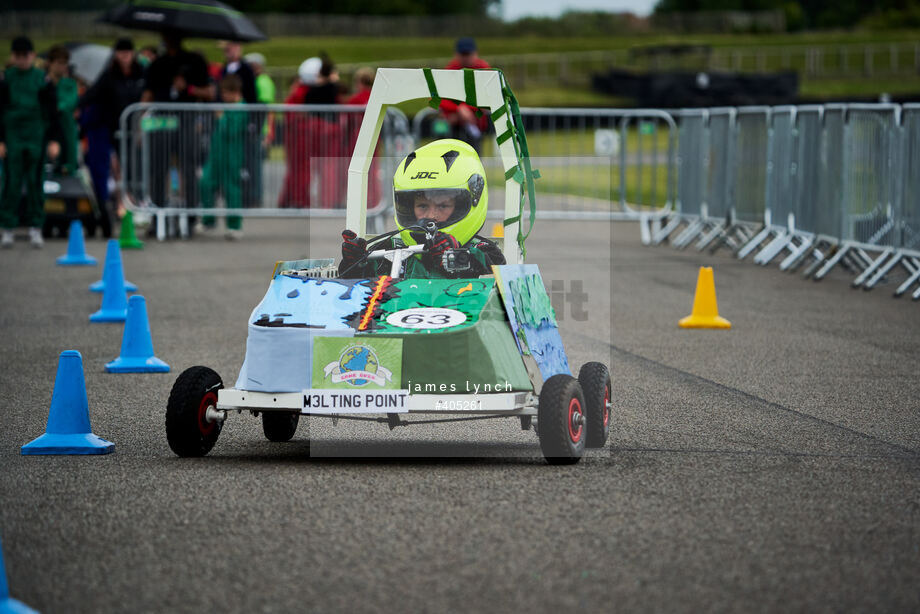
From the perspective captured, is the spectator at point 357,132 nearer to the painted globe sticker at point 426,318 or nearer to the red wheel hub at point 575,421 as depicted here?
the painted globe sticker at point 426,318

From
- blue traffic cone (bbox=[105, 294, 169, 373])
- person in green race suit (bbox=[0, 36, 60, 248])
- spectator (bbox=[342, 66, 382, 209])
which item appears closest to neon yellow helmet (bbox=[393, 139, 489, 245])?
blue traffic cone (bbox=[105, 294, 169, 373])

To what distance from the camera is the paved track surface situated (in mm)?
4617

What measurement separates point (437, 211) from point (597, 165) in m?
25.5

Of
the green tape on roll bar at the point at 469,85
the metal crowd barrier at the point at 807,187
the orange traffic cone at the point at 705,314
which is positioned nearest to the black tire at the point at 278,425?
the green tape on roll bar at the point at 469,85

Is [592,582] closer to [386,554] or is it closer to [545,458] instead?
[386,554]

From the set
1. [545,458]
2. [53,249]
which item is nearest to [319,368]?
[545,458]

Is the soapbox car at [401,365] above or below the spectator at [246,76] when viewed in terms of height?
below

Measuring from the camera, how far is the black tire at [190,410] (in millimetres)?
6465

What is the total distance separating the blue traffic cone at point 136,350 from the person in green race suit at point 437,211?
241 cm

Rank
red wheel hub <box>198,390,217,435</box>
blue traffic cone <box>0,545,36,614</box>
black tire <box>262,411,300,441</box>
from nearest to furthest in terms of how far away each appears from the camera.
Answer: blue traffic cone <box>0,545,36,614</box>
red wheel hub <box>198,390,217,435</box>
black tire <box>262,411,300,441</box>

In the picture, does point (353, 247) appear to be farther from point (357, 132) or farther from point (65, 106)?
point (357, 132)

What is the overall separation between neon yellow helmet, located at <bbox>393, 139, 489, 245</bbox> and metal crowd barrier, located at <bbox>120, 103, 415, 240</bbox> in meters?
12.4

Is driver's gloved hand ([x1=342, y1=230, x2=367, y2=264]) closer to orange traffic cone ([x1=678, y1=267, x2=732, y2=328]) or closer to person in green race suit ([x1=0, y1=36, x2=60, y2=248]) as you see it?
orange traffic cone ([x1=678, y1=267, x2=732, y2=328])

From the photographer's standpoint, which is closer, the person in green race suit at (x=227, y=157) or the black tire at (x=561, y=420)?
the black tire at (x=561, y=420)
